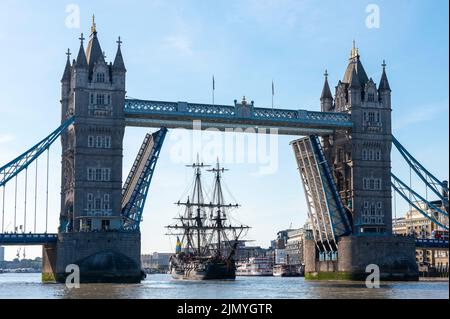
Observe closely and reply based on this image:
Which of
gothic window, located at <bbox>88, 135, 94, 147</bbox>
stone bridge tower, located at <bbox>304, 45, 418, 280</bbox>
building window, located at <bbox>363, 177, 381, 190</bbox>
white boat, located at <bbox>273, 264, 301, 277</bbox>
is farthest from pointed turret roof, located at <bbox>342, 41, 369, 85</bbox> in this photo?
white boat, located at <bbox>273, 264, 301, 277</bbox>

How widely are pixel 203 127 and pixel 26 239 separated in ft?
75.5

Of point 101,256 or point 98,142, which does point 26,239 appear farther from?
point 98,142

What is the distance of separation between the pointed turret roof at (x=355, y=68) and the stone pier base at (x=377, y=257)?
20.3 meters

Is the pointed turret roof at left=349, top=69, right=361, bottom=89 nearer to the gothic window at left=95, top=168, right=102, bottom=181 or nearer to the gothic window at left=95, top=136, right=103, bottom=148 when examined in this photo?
the gothic window at left=95, top=136, right=103, bottom=148

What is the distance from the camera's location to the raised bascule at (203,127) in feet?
274

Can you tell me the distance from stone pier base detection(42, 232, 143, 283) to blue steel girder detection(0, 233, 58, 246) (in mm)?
2581

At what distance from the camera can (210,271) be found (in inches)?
4990

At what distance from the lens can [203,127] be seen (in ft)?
302

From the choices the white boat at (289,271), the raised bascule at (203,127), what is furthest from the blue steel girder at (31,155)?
the white boat at (289,271)

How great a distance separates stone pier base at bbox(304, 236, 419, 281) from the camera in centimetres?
9319

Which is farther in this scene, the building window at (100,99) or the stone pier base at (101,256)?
the building window at (100,99)

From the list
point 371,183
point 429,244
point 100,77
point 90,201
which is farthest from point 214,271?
point 100,77

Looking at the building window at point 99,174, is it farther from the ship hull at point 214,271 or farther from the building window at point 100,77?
the ship hull at point 214,271
